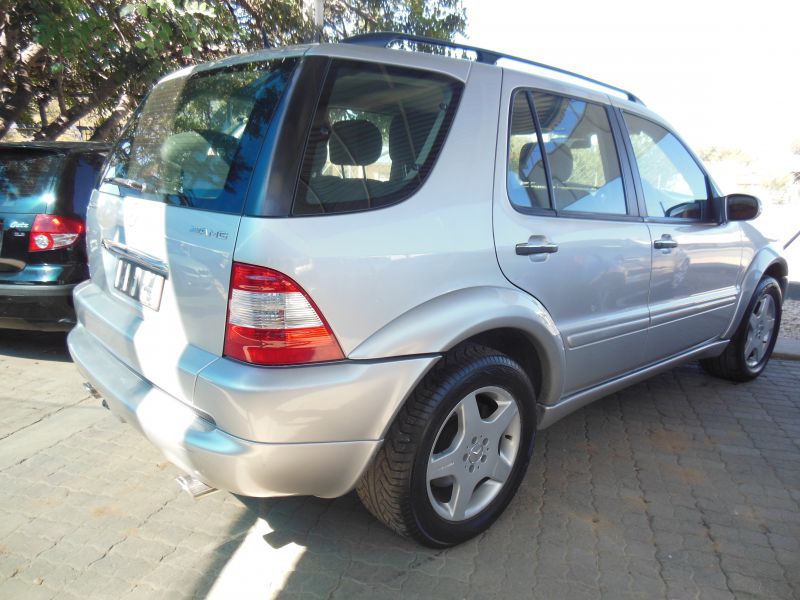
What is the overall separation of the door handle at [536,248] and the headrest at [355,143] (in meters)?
0.67

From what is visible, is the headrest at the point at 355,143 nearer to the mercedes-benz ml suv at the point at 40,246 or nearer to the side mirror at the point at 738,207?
the side mirror at the point at 738,207

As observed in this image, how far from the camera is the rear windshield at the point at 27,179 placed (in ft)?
12.7

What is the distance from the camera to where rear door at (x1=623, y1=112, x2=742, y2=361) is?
3061 millimetres

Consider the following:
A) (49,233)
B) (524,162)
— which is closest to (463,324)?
(524,162)

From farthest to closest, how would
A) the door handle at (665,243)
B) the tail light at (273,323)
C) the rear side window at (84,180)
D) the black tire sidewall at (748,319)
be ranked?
the black tire sidewall at (748,319), the rear side window at (84,180), the door handle at (665,243), the tail light at (273,323)

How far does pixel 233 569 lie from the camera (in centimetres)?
220

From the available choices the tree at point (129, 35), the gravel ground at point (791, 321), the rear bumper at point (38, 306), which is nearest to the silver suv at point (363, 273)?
the rear bumper at point (38, 306)

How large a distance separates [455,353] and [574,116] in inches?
51.2

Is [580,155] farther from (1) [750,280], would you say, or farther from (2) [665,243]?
(1) [750,280]

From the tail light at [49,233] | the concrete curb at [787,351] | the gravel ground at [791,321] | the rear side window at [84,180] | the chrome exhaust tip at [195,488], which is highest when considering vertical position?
the rear side window at [84,180]

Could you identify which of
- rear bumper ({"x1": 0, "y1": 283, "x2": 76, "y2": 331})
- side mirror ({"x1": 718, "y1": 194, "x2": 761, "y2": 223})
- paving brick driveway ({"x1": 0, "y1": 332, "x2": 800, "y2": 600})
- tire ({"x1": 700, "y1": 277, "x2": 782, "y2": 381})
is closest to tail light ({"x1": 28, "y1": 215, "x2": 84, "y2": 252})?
rear bumper ({"x1": 0, "y1": 283, "x2": 76, "y2": 331})

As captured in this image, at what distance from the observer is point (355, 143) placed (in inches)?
77.4

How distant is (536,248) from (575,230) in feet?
0.97

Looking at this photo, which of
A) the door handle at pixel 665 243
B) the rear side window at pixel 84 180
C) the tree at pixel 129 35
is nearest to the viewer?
the door handle at pixel 665 243
